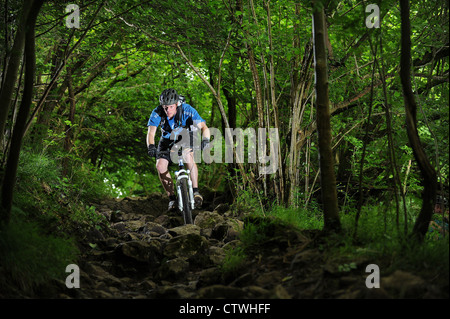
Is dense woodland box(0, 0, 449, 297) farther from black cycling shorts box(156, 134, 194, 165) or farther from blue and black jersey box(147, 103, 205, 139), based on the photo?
black cycling shorts box(156, 134, 194, 165)

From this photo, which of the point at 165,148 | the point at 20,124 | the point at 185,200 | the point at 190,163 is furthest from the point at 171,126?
the point at 20,124

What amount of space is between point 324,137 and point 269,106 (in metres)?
4.78

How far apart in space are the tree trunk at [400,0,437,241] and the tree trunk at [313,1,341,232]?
706mm

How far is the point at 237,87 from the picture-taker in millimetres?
11516

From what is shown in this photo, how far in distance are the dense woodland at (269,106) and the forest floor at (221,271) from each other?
322mm

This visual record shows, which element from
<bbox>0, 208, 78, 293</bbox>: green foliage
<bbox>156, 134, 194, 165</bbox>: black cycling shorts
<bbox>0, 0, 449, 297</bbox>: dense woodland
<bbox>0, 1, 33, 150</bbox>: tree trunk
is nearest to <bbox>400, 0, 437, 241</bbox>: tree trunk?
<bbox>0, 0, 449, 297</bbox>: dense woodland

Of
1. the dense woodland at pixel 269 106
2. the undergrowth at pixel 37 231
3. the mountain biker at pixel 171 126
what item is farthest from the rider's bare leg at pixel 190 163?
the undergrowth at pixel 37 231

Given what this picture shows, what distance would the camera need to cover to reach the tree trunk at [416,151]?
13.1 ft

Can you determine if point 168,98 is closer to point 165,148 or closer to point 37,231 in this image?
point 165,148

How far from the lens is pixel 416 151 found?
4.04 meters
